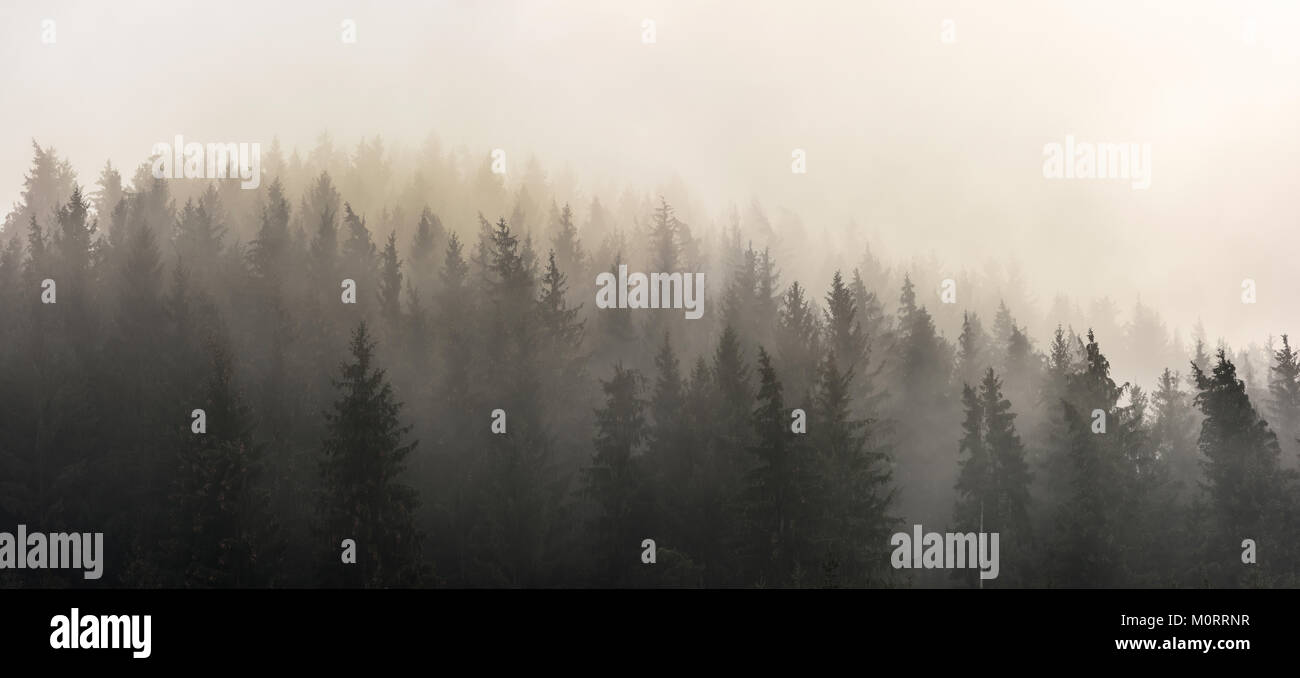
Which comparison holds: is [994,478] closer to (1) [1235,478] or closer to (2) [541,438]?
(1) [1235,478]

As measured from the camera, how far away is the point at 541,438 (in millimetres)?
55062

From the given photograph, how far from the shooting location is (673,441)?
182ft

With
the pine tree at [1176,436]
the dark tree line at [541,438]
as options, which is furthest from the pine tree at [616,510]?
the pine tree at [1176,436]

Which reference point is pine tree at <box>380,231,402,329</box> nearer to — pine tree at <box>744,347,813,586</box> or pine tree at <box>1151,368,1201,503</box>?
pine tree at <box>744,347,813,586</box>

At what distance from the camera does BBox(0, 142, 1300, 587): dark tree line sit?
141 feet

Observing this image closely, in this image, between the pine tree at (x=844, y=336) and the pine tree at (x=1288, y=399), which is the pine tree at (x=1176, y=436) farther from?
the pine tree at (x=844, y=336)

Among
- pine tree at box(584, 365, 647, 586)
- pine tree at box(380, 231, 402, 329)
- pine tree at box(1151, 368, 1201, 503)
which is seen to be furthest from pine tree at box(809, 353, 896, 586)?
pine tree at box(380, 231, 402, 329)

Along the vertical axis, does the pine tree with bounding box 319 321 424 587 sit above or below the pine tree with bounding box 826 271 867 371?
below

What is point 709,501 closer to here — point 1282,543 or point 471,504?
point 471,504

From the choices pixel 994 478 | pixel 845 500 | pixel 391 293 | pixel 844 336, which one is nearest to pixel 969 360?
pixel 844 336

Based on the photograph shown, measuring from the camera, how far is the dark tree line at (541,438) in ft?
141

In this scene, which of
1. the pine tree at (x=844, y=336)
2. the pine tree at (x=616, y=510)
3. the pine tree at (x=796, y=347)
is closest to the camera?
the pine tree at (x=616, y=510)
